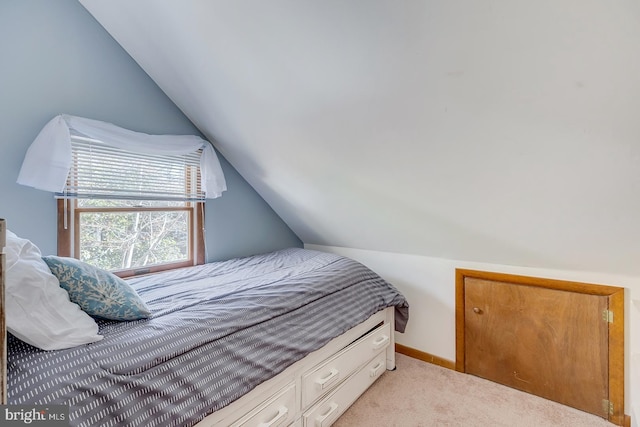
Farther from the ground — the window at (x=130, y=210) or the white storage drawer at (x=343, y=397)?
the window at (x=130, y=210)

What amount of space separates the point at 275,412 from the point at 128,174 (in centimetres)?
166

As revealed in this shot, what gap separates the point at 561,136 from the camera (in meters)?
1.17

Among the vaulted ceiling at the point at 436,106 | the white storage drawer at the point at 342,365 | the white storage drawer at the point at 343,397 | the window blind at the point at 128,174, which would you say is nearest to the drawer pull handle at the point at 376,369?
the white storage drawer at the point at 343,397

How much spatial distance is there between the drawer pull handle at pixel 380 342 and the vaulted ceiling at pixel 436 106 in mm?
738

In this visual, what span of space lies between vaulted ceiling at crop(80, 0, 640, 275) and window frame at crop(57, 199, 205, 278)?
65 centimetres

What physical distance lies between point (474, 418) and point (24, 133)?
294 cm

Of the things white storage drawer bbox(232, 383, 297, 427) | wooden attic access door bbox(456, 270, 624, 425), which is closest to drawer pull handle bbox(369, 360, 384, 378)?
wooden attic access door bbox(456, 270, 624, 425)

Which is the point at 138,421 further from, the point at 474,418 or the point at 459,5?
the point at 474,418

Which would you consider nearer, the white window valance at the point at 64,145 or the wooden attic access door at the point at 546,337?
the white window valance at the point at 64,145

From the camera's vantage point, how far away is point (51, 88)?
1658 mm

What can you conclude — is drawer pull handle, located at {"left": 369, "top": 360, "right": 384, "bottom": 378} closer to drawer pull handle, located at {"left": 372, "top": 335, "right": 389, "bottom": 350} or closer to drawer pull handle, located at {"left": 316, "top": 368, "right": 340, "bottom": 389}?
drawer pull handle, located at {"left": 372, "top": 335, "right": 389, "bottom": 350}

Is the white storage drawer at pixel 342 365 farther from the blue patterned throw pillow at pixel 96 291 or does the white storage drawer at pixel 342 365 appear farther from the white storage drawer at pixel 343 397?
the blue patterned throw pillow at pixel 96 291

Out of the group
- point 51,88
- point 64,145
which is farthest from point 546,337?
point 51,88

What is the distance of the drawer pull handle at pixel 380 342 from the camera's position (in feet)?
6.65
